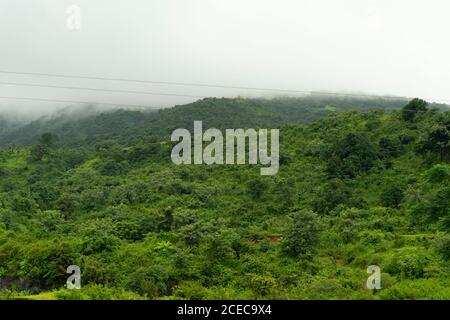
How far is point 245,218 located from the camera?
1729 inches

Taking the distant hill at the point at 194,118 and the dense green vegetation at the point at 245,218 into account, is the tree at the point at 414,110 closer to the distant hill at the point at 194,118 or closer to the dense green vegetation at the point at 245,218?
the dense green vegetation at the point at 245,218

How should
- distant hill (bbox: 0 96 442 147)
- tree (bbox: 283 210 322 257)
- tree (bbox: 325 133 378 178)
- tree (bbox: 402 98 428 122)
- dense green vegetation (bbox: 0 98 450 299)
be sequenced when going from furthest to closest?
distant hill (bbox: 0 96 442 147)
tree (bbox: 402 98 428 122)
tree (bbox: 325 133 378 178)
tree (bbox: 283 210 322 257)
dense green vegetation (bbox: 0 98 450 299)

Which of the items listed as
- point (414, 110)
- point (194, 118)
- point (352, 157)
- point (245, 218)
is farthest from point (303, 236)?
point (194, 118)

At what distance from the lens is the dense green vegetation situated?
25922mm

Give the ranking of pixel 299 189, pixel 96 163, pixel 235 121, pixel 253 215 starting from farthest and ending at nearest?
pixel 235 121 < pixel 96 163 < pixel 299 189 < pixel 253 215

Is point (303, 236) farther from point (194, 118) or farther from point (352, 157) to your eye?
point (194, 118)

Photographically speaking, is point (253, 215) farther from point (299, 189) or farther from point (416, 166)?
point (416, 166)

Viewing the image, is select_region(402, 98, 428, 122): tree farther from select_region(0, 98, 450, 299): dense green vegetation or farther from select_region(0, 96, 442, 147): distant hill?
select_region(0, 96, 442, 147): distant hill

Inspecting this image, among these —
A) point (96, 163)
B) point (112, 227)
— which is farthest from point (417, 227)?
point (96, 163)

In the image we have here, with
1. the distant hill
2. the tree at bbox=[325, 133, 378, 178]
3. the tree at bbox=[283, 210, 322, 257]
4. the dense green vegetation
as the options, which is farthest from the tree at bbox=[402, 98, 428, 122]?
the distant hill

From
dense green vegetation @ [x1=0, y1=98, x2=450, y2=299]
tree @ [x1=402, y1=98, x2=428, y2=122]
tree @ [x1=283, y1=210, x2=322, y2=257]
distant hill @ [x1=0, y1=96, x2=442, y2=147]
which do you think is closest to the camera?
dense green vegetation @ [x1=0, y1=98, x2=450, y2=299]

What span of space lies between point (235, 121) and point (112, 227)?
61.4 m
